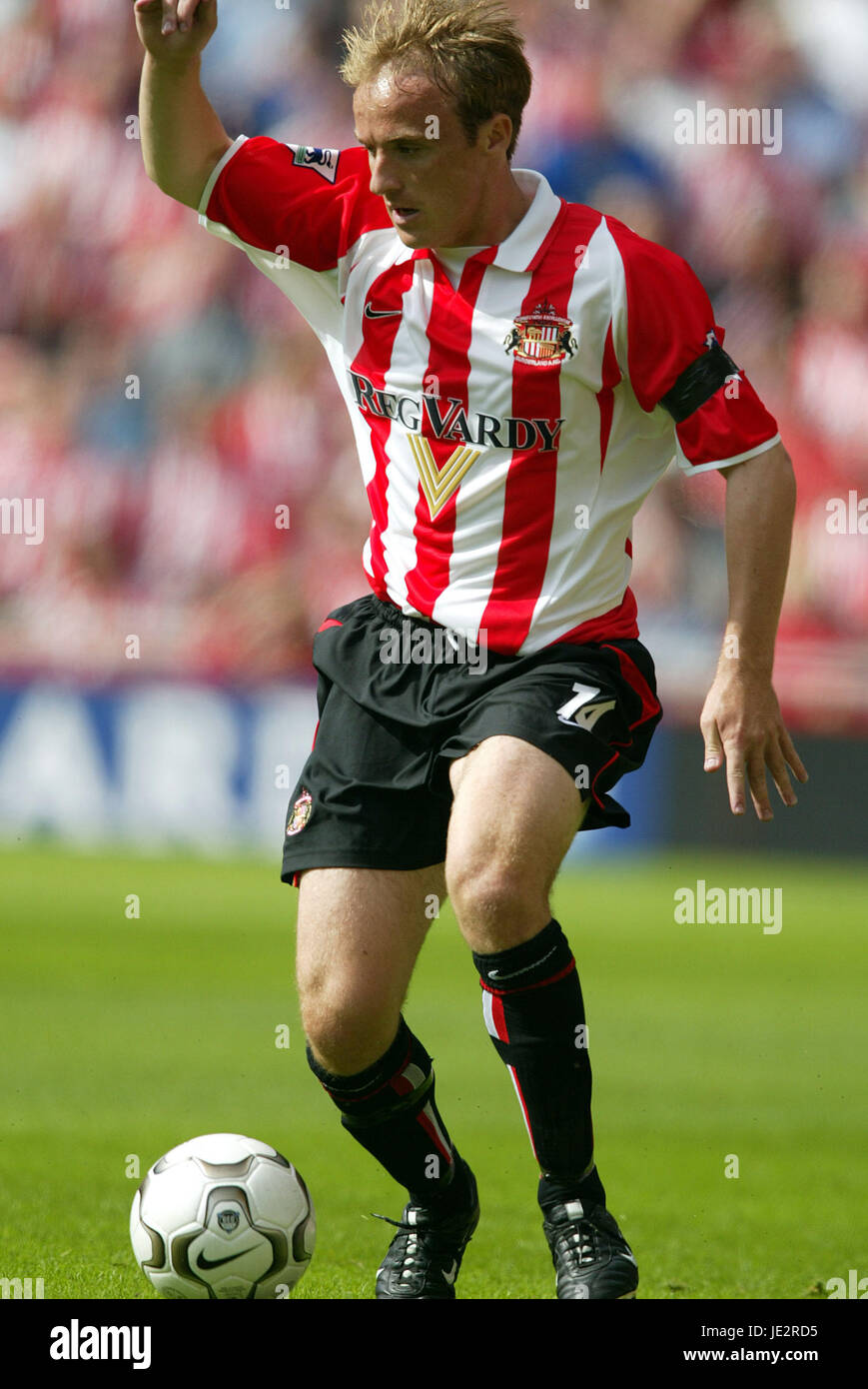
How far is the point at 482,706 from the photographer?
3467mm

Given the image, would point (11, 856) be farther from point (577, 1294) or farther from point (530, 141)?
point (577, 1294)

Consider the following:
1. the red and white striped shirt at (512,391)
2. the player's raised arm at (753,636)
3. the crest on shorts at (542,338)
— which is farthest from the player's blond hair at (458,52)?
the player's raised arm at (753,636)

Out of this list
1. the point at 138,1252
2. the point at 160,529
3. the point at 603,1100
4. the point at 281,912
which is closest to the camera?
the point at 138,1252

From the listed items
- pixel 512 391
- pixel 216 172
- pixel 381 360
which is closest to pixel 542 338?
pixel 512 391

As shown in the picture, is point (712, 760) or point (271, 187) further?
point (271, 187)

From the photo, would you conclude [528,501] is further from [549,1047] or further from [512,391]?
[549,1047]

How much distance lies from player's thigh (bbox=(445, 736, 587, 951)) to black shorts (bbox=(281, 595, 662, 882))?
6cm

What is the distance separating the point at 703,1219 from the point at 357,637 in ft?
5.76

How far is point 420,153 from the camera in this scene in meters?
3.45

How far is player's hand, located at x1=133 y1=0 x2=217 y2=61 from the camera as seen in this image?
356 centimetres

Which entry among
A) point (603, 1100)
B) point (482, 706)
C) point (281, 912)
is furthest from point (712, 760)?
point (281, 912)

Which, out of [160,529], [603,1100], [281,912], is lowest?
[603,1100]

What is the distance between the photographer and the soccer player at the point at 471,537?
334 cm

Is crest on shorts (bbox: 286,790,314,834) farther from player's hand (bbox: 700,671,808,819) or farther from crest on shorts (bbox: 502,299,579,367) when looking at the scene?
crest on shorts (bbox: 502,299,579,367)
